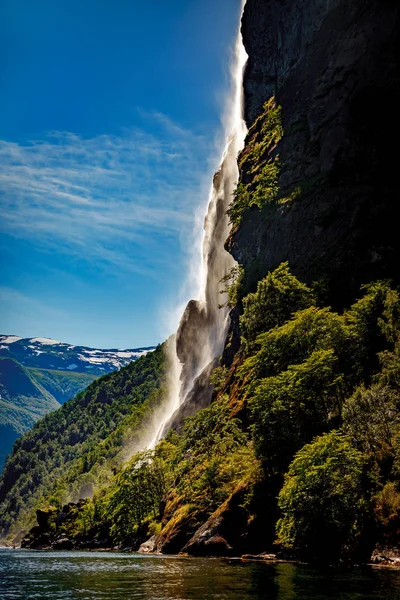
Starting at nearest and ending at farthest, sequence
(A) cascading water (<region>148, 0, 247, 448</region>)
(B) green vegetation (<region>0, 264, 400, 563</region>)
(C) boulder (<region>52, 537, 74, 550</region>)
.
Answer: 1. (B) green vegetation (<region>0, 264, 400, 563</region>)
2. (C) boulder (<region>52, 537, 74, 550</region>)
3. (A) cascading water (<region>148, 0, 247, 448</region>)

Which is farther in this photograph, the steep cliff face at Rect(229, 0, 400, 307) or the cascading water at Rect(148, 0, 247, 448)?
the cascading water at Rect(148, 0, 247, 448)

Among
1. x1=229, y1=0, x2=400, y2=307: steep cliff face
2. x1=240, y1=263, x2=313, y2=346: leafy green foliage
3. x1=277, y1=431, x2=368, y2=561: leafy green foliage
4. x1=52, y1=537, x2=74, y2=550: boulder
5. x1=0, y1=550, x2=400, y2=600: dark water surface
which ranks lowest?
x1=0, y1=550, x2=400, y2=600: dark water surface

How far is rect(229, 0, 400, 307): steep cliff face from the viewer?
182 ft

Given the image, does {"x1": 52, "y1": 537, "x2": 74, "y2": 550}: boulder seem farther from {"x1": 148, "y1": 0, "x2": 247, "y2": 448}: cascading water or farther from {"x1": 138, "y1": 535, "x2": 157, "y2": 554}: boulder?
{"x1": 138, "y1": 535, "x2": 157, "y2": 554}: boulder

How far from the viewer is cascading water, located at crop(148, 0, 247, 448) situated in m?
91.4

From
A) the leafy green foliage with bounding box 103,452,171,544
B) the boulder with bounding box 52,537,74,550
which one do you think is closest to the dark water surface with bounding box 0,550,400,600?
the leafy green foliage with bounding box 103,452,171,544

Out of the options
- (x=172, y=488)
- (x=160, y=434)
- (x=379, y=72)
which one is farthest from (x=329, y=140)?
(x=160, y=434)

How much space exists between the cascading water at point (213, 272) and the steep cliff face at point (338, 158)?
21312 mm

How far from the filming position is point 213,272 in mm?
94625

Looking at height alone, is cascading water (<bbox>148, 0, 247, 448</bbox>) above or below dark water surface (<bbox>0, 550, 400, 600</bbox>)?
above

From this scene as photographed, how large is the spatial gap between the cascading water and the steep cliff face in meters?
21.3

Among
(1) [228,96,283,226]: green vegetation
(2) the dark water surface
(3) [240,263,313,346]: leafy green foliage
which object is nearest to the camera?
(2) the dark water surface

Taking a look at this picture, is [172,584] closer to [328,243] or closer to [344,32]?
[328,243]

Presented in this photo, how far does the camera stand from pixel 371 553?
90.9ft
